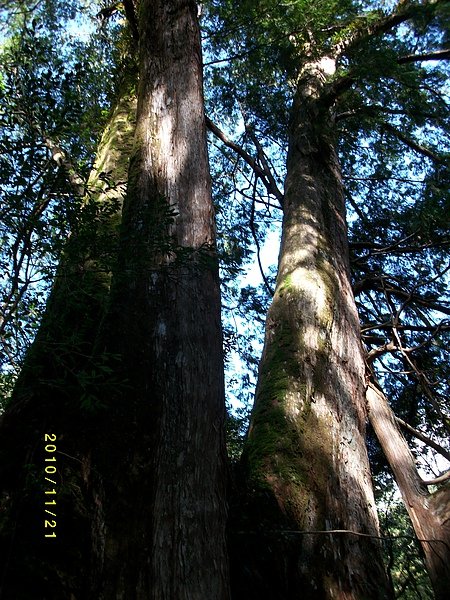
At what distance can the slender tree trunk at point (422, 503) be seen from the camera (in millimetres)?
2938

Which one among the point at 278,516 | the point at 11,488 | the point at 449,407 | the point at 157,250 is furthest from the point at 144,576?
the point at 449,407

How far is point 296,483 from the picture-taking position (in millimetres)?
2746

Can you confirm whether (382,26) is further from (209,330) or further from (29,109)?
(209,330)

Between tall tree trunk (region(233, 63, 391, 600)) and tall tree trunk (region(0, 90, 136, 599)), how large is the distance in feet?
2.83

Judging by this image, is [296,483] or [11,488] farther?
[296,483]

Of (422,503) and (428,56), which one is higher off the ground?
(428,56)

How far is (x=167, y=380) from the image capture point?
2.22m

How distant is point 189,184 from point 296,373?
52.5 inches

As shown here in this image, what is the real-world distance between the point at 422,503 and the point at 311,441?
0.92m

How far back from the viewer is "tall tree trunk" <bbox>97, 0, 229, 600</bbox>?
72.6 inches

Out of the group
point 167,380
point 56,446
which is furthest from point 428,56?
point 56,446
